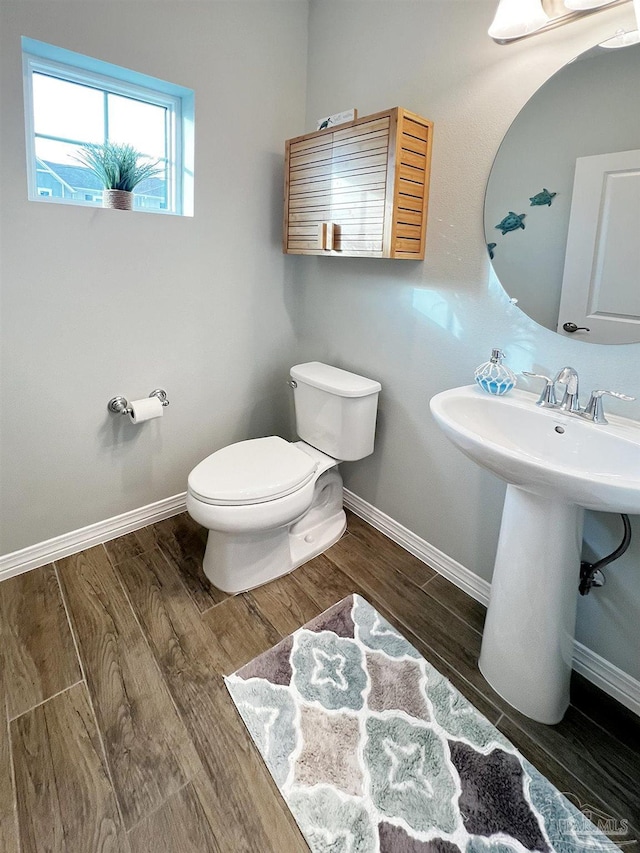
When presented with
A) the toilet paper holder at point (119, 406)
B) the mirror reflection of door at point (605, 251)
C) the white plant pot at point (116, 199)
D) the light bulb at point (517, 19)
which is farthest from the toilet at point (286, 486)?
the light bulb at point (517, 19)

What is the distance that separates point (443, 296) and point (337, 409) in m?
0.61

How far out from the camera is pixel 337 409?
6.36 ft

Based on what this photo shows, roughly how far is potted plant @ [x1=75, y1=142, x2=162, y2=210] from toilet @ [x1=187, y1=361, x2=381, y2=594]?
37.8 inches

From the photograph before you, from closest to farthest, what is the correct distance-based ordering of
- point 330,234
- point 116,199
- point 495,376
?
point 495,376 < point 116,199 < point 330,234

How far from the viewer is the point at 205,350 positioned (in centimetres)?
214

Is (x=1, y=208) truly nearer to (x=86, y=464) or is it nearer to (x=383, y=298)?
(x=86, y=464)

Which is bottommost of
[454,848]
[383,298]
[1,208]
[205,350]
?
[454,848]

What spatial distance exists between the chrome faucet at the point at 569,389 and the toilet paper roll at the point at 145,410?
1.49 m

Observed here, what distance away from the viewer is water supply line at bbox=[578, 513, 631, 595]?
4.12ft

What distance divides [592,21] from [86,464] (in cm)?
220

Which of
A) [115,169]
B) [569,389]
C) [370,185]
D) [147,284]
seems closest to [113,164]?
[115,169]

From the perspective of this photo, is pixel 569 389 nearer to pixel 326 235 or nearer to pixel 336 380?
pixel 336 380

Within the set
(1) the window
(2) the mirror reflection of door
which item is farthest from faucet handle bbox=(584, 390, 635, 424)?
(1) the window

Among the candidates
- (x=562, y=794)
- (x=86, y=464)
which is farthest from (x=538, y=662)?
(x=86, y=464)
